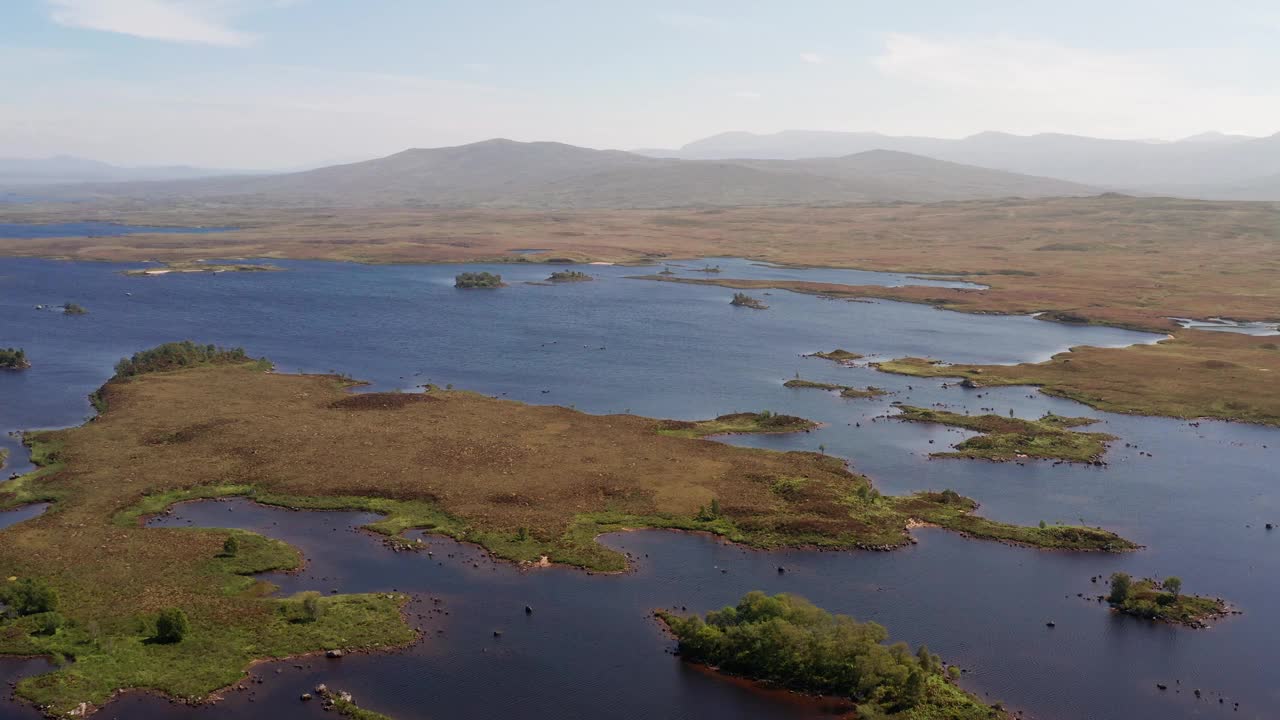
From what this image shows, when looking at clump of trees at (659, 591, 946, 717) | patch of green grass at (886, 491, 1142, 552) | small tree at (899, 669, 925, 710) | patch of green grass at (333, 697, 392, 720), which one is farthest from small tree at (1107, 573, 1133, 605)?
patch of green grass at (333, 697, 392, 720)

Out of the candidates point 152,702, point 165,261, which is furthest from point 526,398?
point 165,261

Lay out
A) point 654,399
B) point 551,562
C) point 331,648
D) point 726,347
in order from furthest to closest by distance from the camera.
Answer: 1. point 726,347
2. point 654,399
3. point 551,562
4. point 331,648

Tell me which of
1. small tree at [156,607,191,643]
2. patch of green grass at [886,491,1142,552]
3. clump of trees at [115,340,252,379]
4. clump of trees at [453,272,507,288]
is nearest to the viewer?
small tree at [156,607,191,643]

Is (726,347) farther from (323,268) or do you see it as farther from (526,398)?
(323,268)

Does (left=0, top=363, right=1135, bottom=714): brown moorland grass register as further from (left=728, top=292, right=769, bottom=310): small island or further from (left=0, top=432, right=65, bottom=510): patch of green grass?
(left=728, top=292, right=769, bottom=310): small island

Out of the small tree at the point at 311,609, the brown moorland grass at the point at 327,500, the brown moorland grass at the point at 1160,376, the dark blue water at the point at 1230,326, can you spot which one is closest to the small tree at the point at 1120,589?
the brown moorland grass at the point at 327,500

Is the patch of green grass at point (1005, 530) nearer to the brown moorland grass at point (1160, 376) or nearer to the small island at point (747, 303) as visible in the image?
the brown moorland grass at point (1160, 376)
